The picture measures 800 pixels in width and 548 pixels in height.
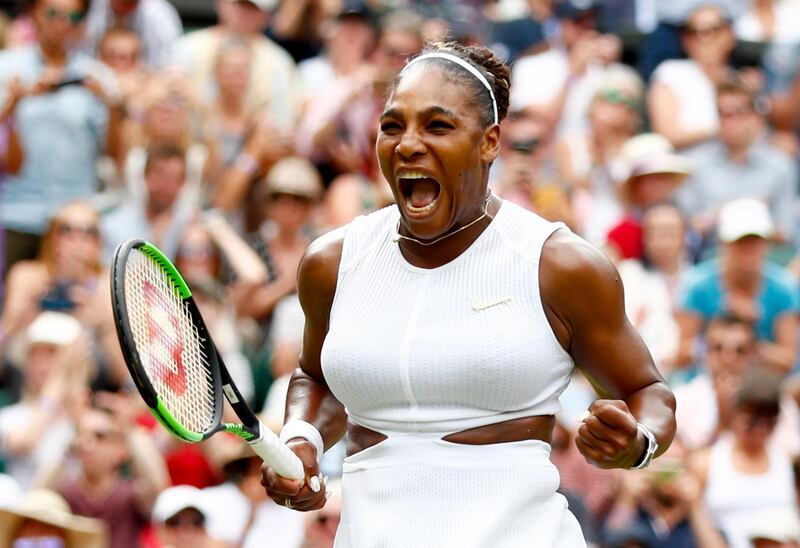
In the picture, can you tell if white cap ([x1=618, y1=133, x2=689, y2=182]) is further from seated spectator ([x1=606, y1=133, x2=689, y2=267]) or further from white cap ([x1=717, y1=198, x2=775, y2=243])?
white cap ([x1=717, y1=198, x2=775, y2=243])

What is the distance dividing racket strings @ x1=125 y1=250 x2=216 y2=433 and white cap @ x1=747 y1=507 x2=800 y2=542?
358 centimetres

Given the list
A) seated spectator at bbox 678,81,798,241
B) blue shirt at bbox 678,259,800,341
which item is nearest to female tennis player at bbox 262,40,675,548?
blue shirt at bbox 678,259,800,341

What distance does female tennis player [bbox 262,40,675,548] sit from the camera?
3676mm

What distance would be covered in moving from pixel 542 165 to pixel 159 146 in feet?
7.36

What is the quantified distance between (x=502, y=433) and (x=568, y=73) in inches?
254

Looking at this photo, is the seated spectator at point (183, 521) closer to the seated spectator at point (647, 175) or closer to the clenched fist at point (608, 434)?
the seated spectator at point (647, 175)

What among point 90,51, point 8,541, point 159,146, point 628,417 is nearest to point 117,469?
point 8,541

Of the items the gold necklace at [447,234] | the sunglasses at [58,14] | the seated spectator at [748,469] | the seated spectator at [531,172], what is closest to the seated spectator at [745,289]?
the seated spectator at [531,172]

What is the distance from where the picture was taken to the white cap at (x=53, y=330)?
7.58 meters

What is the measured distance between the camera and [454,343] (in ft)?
12.1

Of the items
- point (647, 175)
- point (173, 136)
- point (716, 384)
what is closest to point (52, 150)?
point (173, 136)

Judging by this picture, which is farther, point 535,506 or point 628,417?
point 535,506

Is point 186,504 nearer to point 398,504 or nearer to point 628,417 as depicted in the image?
point 398,504

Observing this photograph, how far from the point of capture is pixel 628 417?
3.44 metres
